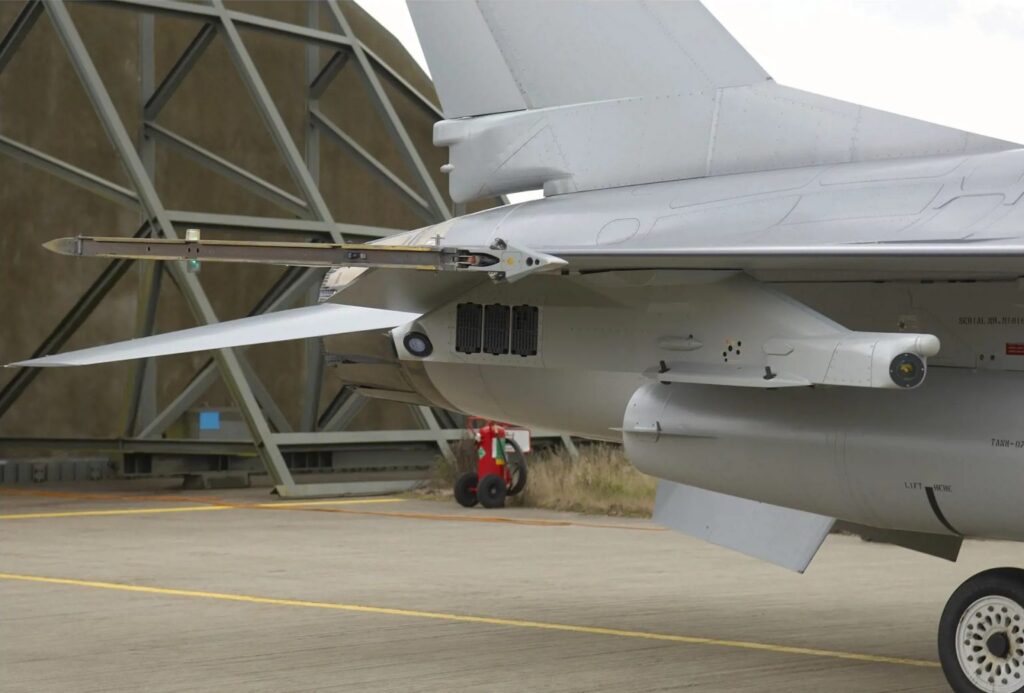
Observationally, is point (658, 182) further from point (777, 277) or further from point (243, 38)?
point (243, 38)

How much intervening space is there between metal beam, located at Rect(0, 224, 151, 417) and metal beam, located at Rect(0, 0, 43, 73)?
306cm

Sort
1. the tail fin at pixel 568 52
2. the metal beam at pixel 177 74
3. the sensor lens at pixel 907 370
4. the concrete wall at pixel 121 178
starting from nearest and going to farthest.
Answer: the sensor lens at pixel 907 370, the tail fin at pixel 568 52, the metal beam at pixel 177 74, the concrete wall at pixel 121 178

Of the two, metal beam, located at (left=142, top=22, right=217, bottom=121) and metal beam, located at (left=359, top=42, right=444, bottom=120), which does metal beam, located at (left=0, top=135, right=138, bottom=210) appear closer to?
metal beam, located at (left=142, top=22, right=217, bottom=121)

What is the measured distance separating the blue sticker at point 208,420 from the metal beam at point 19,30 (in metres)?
5.65

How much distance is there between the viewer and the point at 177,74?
21906 mm

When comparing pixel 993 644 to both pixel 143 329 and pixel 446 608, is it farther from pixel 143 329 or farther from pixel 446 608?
pixel 143 329

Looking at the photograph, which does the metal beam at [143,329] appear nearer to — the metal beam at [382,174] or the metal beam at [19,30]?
the metal beam at [19,30]

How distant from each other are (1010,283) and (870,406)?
0.87 m

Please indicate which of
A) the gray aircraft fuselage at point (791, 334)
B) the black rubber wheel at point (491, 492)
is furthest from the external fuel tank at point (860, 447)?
the black rubber wheel at point (491, 492)

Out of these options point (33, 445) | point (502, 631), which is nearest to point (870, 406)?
point (502, 631)

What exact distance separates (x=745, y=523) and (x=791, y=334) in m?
1.80

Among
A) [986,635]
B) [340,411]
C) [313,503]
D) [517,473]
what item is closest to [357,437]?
[340,411]

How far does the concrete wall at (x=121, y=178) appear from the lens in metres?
24.1

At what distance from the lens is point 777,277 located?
8.07m
